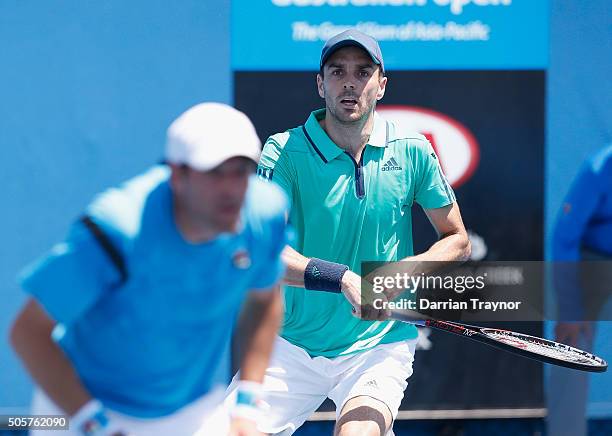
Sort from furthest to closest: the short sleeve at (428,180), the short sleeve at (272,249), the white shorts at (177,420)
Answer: the short sleeve at (428,180), the short sleeve at (272,249), the white shorts at (177,420)

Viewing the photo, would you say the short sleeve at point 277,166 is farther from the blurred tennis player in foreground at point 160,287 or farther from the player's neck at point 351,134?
the blurred tennis player in foreground at point 160,287

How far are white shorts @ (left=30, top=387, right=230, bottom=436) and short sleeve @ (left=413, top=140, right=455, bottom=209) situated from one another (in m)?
1.35

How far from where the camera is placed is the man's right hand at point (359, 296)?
332 cm

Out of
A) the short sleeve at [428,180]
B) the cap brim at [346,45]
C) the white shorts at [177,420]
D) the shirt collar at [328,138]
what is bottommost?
the white shorts at [177,420]

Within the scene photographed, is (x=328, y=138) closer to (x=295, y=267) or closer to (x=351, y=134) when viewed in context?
(x=351, y=134)

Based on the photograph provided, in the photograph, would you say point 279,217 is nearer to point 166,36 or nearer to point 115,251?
point 115,251

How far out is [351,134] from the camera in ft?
11.9

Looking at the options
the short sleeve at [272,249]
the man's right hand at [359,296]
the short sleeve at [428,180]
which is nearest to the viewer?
the short sleeve at [272,249]

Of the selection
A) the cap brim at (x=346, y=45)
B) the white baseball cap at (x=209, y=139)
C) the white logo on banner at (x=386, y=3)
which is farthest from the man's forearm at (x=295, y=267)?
the white logo on banner at (x=386, y=3)

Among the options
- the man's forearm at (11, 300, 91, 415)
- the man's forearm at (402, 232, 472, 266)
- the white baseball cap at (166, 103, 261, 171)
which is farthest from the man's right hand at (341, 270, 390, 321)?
the man's forearm at (11, 300, 91, 415)

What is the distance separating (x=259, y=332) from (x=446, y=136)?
2.33m

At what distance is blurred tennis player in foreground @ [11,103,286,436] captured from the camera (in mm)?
2053

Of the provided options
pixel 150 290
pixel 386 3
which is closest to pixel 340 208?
pixel 386 3

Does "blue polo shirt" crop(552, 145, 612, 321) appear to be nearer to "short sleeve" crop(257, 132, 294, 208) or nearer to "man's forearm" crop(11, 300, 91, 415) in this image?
"short sleeve" crop(257, 132, 294, 208)
